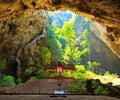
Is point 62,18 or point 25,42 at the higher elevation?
point 62,18

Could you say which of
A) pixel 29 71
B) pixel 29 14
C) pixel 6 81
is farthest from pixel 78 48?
pixel 6 81

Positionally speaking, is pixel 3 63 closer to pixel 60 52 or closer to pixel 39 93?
pixel 60 52

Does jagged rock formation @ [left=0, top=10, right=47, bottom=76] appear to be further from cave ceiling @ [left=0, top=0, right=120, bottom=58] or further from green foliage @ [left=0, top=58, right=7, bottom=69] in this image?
cave ceiling @ [left=0, top=0, right=120, bottom=58]

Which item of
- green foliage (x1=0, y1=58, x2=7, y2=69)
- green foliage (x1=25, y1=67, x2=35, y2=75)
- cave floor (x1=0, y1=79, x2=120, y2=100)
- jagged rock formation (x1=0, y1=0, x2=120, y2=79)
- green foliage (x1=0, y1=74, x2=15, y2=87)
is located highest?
jagged rock formation (x1=0, y1=0, x2=120, y2=79)

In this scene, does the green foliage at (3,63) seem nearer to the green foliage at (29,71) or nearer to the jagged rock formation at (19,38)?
the jagged rock formation at (19,38)

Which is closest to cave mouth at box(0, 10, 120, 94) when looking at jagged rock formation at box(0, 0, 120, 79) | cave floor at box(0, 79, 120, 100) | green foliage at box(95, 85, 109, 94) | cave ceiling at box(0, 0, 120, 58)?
jagged rock formation at box(0, 0, 120, 79)

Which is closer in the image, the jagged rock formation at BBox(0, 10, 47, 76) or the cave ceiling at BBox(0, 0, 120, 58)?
the cave ceiling at BBox(0, 0, 120, 58)

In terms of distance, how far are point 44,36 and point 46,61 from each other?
12.0 feet

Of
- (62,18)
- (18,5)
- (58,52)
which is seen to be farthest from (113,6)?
(62,18)

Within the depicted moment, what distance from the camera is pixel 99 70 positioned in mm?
29797

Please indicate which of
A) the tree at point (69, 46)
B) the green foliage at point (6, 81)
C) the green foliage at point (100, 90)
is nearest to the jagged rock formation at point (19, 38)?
the green foliage at point (6, 81)

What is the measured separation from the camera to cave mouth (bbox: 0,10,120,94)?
74.3 feet

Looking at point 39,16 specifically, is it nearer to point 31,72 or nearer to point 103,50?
point 31,72

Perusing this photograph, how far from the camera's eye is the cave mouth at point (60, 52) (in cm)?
2266
